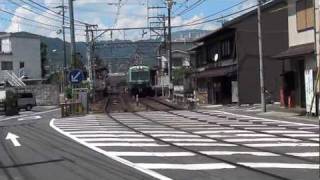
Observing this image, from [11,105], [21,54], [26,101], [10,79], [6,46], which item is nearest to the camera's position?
[11,105]

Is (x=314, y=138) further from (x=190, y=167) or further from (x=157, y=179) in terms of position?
(x=157, y=179)

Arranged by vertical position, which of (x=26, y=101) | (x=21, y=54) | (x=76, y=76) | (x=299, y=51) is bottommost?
(x=26, y=101)

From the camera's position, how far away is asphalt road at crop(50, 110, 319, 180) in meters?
13.0

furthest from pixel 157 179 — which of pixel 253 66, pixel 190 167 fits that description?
pixel 253 66

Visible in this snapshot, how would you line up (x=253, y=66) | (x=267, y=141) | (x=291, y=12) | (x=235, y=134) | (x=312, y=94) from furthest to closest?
(x=253, y=66) → (x=291, y=12) → (x=312, y=94) → (x=235, y=134) → (x=267, y=141)

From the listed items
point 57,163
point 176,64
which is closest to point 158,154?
point 57,163

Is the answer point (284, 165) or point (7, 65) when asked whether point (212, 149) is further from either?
point (7, 65)

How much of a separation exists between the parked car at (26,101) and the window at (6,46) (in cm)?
3375

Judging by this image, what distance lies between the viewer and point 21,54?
340 feet

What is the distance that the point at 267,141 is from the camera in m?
19.6

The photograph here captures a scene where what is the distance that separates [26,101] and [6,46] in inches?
1466

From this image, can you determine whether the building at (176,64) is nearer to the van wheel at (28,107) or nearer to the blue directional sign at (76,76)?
the van wheel at (28,107)

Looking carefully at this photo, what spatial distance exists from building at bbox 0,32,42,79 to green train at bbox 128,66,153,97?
23.0 metres

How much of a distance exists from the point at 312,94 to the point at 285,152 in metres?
16.0
